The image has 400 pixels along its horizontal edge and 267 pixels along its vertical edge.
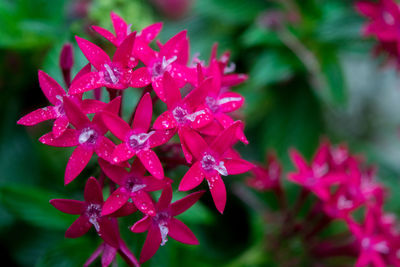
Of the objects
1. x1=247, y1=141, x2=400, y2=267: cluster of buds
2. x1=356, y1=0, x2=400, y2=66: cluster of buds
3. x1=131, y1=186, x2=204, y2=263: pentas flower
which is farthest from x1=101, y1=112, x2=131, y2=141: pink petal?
x1=356, y1=0, x2=400, y2=66: cluster of buds

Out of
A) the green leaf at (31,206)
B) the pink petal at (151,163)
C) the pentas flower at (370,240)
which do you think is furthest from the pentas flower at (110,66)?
the pentas flower at (370,240)

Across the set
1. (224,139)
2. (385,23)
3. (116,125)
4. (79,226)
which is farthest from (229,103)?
(385,23)

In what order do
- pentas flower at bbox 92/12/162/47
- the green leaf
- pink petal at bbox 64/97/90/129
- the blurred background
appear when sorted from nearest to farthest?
1. pink petal at bbox 64/97/90/129
2. pentas flower at bbox 92/12/162/47
3. the green leaf
4. the blurred background

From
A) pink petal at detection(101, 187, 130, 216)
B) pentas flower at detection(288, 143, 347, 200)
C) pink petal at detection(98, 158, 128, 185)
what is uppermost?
pink petal at detection(98, 158, 128, 185)

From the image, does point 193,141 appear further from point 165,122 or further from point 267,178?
point 267,178

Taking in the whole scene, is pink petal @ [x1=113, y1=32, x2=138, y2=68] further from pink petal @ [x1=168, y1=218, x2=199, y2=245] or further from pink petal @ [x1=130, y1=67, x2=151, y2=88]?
pink petal @ [x1=168, y1=218, x2=199, y2=245]

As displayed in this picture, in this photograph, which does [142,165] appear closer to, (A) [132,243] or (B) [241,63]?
(A) [132,243]
